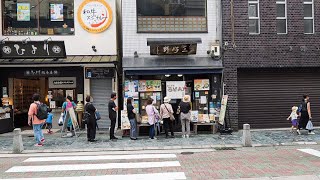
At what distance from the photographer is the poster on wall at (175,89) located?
16000 millimetres

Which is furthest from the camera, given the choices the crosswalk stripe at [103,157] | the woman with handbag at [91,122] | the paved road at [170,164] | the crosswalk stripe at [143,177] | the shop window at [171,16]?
the shop window at [171,16]

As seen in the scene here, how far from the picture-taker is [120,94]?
60.0 ft

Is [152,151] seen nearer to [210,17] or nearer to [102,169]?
[102,169]

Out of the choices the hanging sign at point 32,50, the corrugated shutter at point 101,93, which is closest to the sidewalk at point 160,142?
the corrugated shutter at point 101,93

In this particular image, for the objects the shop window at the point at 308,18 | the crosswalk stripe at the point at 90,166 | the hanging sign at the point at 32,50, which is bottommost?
the crosswalk stripe at the point at 90,166

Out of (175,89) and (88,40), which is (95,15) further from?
(175,89)

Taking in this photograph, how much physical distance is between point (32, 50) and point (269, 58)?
1069 centimetres

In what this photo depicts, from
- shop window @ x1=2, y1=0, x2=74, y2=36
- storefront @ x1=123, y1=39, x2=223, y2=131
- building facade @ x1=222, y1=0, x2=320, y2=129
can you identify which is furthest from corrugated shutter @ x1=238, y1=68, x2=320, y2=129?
shop window @ x1=2, y1=0, x2=74, y2=36

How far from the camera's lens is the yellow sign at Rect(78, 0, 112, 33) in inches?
651

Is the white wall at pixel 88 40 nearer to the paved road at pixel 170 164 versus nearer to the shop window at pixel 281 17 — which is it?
the paved road at pixel 170 164

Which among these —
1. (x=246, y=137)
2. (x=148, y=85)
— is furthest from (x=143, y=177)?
(x=148, y=85)

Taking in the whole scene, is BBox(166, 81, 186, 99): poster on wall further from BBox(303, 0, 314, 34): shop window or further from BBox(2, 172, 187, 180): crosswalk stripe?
BBox(2, 172, 187, 180): crosswalk stripe

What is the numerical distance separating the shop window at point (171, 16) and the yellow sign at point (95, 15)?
1604mm

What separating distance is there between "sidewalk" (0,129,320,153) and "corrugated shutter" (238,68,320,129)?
1.55 meters
